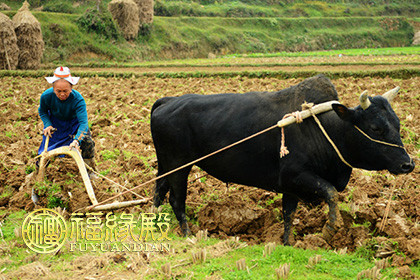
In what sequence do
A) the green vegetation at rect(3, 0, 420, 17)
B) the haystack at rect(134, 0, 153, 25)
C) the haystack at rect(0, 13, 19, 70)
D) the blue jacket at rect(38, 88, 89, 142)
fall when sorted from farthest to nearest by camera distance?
the green vegetation at rect(3, 0, 420, 17)
the haystack at rect(134, 0, 153, 25)
the haystack at rect(0, 13, 19, 70)
the blue jacket at rect(38, 88, 89, 142)

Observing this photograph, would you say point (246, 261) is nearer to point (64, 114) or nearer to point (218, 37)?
point (64, 114)

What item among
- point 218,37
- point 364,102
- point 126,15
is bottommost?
point 218,37

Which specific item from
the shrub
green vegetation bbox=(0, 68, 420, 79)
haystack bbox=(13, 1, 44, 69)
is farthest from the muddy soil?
the shrub

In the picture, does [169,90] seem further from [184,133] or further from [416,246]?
[416,246]

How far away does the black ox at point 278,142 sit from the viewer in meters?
4.71

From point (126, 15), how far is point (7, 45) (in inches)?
578

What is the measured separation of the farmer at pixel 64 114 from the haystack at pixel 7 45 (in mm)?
23133

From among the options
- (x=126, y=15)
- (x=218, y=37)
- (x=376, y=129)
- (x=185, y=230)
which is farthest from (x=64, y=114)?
(x=218, y=37)

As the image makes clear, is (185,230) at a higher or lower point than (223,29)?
higher

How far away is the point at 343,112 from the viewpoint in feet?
15.6

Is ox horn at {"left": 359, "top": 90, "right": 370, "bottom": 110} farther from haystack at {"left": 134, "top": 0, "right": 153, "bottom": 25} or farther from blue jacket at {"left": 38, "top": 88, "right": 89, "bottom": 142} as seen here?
haystack at {"left": 134, "top": 0, "right": 153, "bottom": 25}

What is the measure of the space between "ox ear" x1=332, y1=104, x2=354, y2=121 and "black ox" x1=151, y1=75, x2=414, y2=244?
0.01 meters

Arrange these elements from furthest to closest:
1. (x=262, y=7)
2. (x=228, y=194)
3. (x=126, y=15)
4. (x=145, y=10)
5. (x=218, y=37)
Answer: (x=262, y=7)
(x=218, y=37)
(x=145, y=10)
(x=126, y=15)
(x=228, y=194)

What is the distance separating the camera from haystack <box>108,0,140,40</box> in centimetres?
3906
